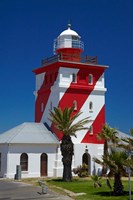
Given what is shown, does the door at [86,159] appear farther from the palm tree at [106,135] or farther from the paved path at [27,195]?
the paved path at [27,195]

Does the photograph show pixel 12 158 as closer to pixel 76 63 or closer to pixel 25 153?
pixel 25 153

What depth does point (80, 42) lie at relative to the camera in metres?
41.0

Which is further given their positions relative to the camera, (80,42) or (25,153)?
(80,42)

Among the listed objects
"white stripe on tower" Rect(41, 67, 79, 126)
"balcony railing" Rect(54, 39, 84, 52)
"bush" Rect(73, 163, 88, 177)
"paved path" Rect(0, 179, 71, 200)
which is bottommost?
"paved path" Rect(0, 179, 71, 200)

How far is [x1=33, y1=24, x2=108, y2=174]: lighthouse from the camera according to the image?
1537 inches

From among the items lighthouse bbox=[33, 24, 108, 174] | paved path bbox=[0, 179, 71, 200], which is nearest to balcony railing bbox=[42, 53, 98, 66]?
lighthouse bbox=[33, 24, 108, 174]

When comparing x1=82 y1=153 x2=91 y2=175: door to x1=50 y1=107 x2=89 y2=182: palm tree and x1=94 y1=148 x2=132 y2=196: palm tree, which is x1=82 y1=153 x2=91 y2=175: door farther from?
x1=94 y1=148 x2=132 y2=196: palm tree

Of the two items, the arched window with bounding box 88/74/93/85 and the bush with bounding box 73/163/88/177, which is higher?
the arched window with bounding box 88/74/93/85

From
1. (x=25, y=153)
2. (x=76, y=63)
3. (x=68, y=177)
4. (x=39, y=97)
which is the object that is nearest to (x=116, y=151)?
(x=68, y=177)

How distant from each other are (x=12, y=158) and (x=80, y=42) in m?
14.0

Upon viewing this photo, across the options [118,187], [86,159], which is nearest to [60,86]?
[86,159]

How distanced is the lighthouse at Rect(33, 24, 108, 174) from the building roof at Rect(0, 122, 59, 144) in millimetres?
874

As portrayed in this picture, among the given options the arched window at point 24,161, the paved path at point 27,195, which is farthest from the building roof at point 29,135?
the paved path at point 27,195

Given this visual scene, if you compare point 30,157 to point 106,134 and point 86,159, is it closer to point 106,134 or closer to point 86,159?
point 86,159
